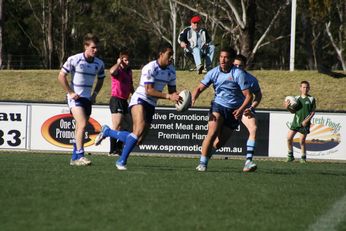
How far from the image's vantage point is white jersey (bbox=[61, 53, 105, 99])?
44.0ft

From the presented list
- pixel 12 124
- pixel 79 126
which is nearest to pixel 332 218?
→ pixel 79 126

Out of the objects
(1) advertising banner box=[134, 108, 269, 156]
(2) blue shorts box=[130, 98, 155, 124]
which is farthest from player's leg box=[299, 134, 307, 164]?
(2) blue shorts box=[130, 98, 155, 124]

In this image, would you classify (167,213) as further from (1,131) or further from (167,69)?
(1,131)

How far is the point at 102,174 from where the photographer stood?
39.3ft

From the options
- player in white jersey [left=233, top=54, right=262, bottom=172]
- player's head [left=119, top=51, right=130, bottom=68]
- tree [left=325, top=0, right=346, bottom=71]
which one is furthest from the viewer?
tree [left=325, top=0, right=346, bottom=71]

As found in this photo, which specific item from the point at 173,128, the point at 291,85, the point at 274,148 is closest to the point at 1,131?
the point at 173,128

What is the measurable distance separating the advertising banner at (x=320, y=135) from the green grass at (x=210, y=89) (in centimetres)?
558

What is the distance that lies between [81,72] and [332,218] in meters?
6.08

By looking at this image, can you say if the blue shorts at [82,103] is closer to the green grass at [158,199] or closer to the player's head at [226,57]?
the green grass at [158,199]

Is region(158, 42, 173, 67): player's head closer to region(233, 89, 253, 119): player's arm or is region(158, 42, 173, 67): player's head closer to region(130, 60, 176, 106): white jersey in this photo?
region(130, 60, 176, 106): white jersey

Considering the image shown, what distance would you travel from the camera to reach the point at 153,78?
12859mm

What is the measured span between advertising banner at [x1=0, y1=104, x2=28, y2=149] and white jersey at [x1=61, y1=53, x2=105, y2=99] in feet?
24.9

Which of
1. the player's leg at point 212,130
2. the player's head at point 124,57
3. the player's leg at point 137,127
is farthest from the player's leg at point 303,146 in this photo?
the player's leg at point 137,127

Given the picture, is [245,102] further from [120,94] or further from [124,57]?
[120,94]
